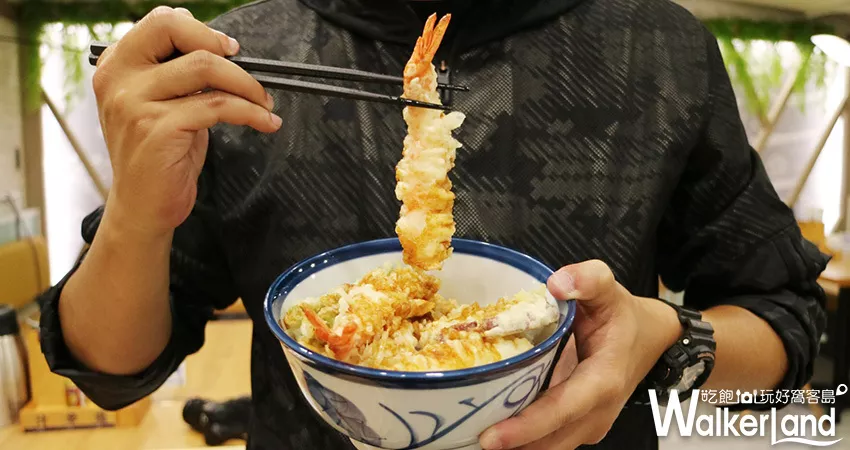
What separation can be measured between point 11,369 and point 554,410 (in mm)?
2440

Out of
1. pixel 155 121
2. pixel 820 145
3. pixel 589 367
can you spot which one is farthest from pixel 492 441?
pixel 820 145

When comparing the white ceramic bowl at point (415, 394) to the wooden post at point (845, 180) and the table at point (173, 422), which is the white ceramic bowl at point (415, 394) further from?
the wooden post at point (845, 180)

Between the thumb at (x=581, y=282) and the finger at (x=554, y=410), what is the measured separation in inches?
4.1

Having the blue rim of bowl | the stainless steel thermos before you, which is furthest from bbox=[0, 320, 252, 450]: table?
the blue rim of bowl

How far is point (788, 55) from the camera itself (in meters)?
6.09

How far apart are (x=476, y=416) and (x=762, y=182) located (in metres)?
0.85

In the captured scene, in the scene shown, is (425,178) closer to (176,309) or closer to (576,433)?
(576,433)

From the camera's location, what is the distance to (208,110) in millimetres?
758

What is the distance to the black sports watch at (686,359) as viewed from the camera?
3.12 feet

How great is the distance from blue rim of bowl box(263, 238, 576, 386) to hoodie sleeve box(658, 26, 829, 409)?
52cm

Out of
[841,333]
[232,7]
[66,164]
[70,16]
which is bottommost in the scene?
[841,333]

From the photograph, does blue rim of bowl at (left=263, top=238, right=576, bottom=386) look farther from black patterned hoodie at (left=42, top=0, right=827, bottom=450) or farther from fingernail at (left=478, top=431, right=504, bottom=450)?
black patterned hoodie at (left=42, top=0, right=827, bottom=450)

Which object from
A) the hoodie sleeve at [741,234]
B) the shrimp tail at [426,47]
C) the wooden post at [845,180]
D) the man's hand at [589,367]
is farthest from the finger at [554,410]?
the wooden post at [845,180]

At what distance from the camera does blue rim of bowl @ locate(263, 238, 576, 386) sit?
0.55 metres
